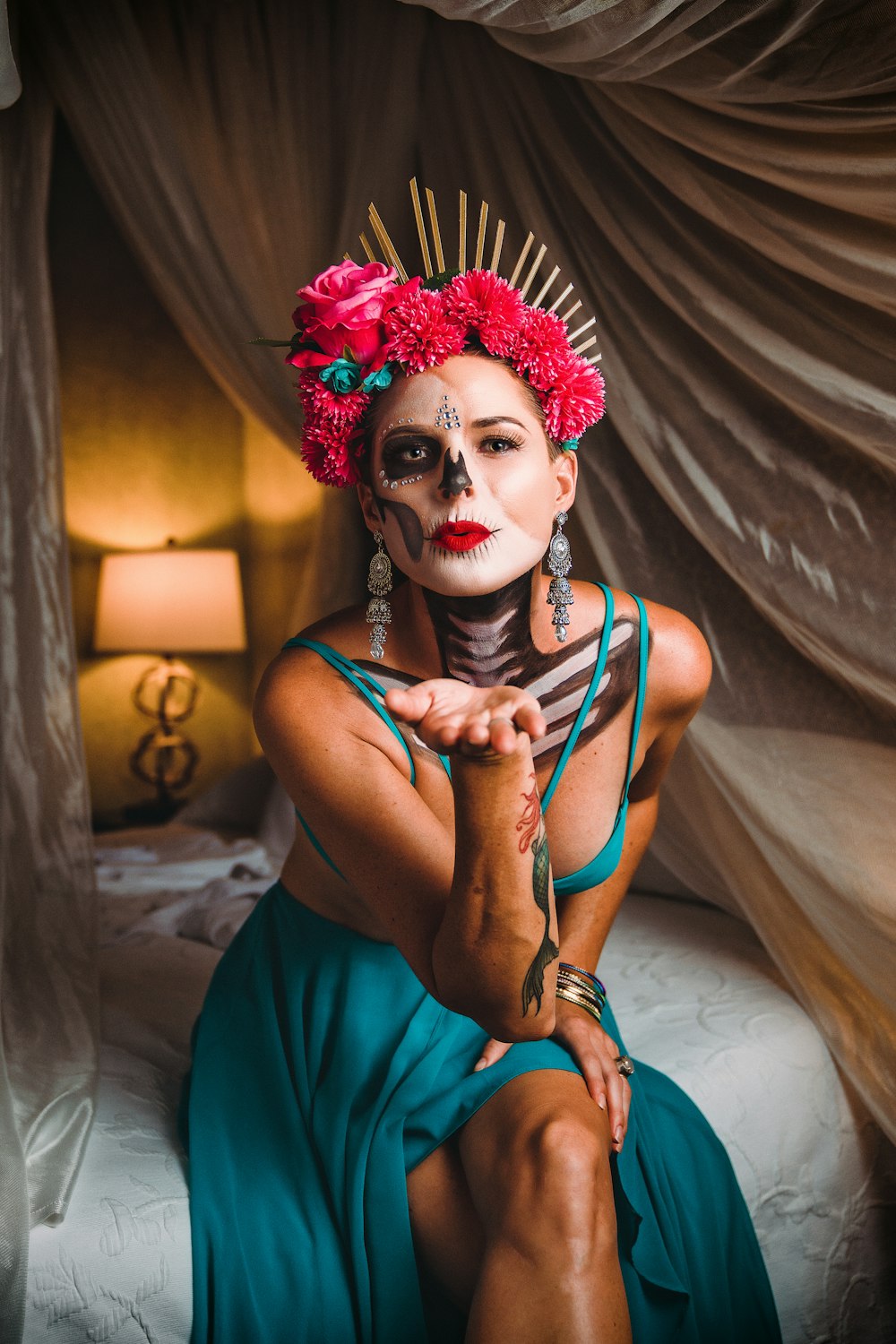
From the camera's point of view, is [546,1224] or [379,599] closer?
[546,1224]

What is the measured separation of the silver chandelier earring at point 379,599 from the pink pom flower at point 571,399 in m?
0.25

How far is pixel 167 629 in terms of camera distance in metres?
4.04

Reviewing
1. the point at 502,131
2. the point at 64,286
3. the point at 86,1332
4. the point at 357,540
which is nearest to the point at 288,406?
the point at 357,540

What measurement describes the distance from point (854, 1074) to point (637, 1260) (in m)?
0.64

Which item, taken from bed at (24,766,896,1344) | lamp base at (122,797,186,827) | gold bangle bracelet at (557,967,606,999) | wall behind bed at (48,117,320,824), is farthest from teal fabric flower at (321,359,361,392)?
lamp base at (122,797,186,827)

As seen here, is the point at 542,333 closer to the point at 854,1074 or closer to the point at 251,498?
the point at 854,1074

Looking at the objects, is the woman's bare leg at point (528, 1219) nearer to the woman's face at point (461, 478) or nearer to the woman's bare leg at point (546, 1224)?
the woman's bare leg at point (546, 1224)

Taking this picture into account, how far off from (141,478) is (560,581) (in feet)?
10.7

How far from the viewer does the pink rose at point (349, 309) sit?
4.26ft

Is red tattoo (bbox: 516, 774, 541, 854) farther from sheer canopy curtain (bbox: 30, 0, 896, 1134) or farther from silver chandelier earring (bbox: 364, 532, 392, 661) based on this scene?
sheer canopy curtain (bbox: 30, 0, 896, 1134)

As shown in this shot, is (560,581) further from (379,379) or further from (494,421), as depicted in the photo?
(379,379)

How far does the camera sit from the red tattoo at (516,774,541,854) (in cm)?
106

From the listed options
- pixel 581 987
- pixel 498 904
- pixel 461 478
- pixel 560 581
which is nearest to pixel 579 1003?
pixel 581 987

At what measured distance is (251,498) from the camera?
4523mm
